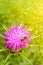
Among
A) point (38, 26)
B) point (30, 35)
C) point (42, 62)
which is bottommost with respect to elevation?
point (42, 62)

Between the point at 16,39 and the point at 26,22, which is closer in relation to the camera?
the point at 16,39

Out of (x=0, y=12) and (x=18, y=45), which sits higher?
(x=0, y=12)

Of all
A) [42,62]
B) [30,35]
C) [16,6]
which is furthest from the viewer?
[16,6]

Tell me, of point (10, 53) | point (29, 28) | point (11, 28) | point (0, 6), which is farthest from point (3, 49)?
point (0, 6)

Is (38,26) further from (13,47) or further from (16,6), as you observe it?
(13,47)
